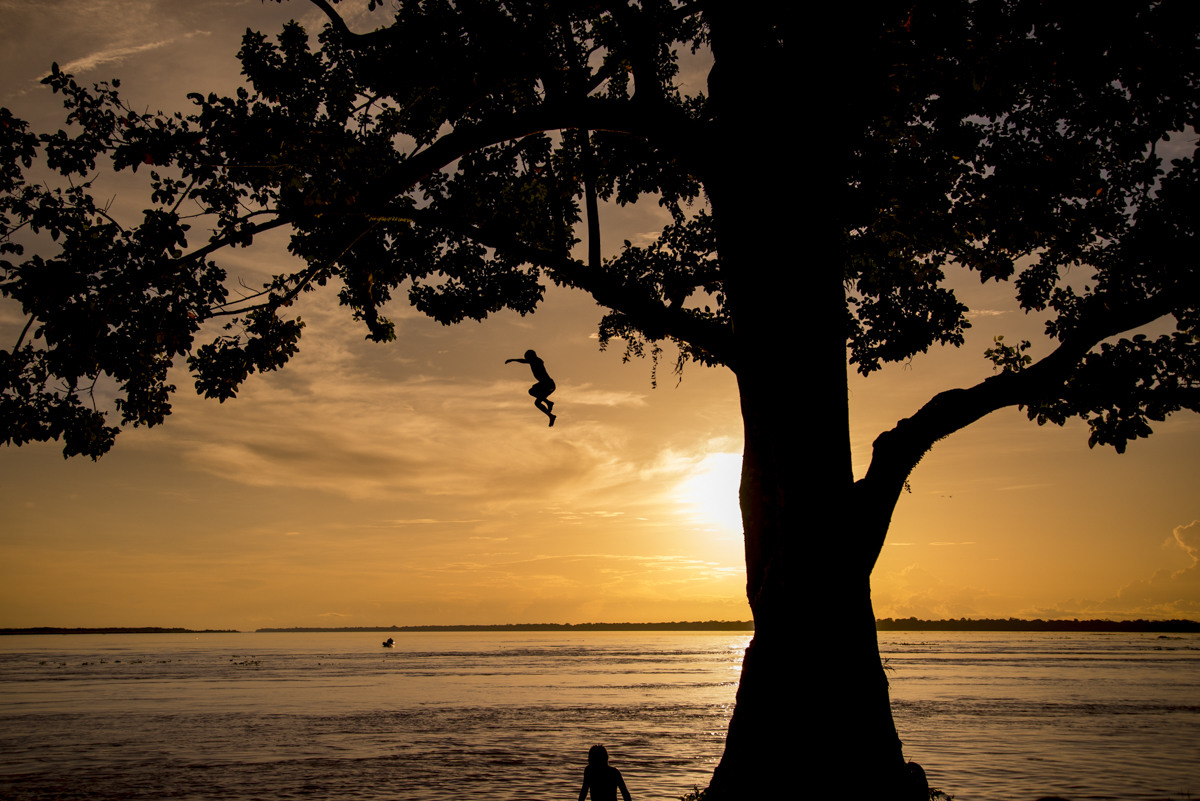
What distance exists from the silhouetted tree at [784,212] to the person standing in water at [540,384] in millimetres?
1654

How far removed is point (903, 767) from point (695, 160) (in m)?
7.14

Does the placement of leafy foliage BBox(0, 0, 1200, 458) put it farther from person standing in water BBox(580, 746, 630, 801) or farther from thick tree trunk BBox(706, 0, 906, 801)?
person standing in water BBox(580, 746, 630, 801)

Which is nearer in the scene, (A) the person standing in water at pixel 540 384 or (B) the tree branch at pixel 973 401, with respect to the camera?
(B) the tree branch at pixel 973 401

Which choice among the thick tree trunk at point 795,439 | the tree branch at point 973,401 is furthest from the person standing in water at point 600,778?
the tree branch at point 973,401

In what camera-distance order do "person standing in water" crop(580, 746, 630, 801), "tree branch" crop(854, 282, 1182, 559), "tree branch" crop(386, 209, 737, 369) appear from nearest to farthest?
"person standing in water" crop(580, 746, 630, 801), "tree branch" crop(854, 282, 1182, 559), "tree branch" crop(386, 209, 737, 369)

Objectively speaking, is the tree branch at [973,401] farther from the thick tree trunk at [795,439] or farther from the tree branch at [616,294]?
the tree branch at [616,294]

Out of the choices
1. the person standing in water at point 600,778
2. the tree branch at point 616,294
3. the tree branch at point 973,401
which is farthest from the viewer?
the tree branch at point 616,294

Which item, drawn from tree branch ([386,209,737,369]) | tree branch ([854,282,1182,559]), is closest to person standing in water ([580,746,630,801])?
tree branch ([854,282,1182,559])

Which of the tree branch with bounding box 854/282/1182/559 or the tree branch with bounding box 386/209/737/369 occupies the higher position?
the tree branch with bounding box 386/209/737/369

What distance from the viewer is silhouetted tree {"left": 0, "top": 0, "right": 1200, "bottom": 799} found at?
25.0 ft

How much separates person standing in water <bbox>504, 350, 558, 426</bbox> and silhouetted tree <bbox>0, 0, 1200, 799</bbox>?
1.65m

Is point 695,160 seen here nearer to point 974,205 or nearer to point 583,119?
point 583,119

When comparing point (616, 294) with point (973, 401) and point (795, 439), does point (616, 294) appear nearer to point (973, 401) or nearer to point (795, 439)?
point (795, 439)

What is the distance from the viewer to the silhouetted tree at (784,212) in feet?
25.0
